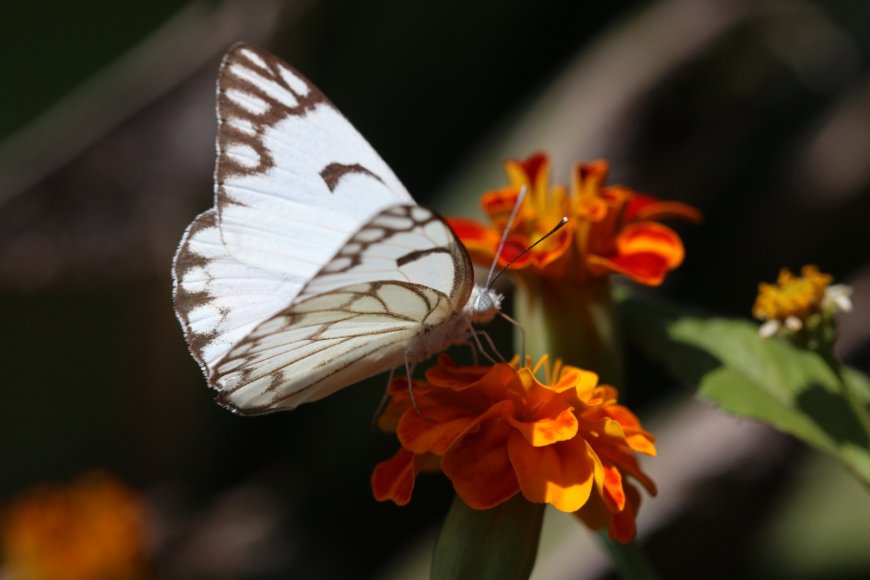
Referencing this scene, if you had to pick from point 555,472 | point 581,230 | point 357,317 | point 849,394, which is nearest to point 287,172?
point 357,317

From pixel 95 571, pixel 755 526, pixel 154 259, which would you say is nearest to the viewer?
pixel 95 571

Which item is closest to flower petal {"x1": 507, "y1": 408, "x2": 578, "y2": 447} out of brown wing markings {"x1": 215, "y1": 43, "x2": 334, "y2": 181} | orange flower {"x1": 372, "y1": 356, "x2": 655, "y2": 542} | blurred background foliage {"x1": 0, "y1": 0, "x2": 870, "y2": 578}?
orange flower {"x1": 372, "y1": 356, "x2": 655, "y2": 542}

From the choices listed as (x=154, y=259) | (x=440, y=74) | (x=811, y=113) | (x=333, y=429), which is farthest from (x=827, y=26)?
(x=154, y=259)

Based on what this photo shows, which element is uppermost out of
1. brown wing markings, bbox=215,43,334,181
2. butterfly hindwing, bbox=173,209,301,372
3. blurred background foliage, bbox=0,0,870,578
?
brown wing markings, bbox=215,43,334,181

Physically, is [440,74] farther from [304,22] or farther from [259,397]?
[259,397]

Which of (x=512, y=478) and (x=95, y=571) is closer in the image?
(x=512, y=478)

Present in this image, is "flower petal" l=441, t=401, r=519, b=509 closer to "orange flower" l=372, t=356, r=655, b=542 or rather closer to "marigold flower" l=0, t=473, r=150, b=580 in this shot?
"orange flower" l=372, t=356, r=655, b=542
